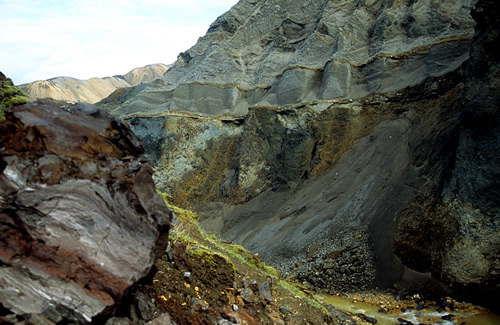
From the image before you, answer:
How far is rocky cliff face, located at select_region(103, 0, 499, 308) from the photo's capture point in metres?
12.5

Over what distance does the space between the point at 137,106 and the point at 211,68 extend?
714 cm

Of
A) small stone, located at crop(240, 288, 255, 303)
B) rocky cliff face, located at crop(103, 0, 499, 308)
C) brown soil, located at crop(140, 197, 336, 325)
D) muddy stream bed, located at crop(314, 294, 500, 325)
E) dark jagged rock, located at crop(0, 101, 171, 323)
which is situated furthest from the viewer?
rocky cliff face, located at crop(103, 0, 499, 308)

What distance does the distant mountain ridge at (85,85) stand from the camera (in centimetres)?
6263

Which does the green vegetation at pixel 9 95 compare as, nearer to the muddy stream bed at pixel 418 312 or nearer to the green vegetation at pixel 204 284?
the green vegetation at pixel 204 284

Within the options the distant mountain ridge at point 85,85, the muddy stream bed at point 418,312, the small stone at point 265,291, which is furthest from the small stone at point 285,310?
the distant mountain ridge at point 85,85

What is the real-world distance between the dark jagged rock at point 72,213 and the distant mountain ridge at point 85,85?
54.5 m

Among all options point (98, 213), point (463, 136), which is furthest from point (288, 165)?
point (98, 213)

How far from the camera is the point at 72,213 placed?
3.71 meters

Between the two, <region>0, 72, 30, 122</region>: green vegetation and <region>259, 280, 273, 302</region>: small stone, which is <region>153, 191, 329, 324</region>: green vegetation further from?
<region>0, 72, 30, 122</region>: green vegetation

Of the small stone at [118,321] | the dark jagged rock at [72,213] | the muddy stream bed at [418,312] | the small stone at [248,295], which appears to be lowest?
the muddy stream bed at [418,312]

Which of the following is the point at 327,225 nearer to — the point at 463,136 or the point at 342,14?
the point at 463,136

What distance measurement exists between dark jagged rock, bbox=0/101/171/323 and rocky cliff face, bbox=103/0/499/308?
11.6 m

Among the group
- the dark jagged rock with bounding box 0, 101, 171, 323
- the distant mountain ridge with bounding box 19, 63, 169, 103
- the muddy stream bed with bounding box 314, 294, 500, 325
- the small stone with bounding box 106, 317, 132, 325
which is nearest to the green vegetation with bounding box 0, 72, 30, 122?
the dark jagged rock with bounding box 0, 101, 171, 323

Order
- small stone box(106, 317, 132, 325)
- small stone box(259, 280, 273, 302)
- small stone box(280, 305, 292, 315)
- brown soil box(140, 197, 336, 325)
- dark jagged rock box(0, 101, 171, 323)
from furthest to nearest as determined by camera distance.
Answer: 1. small stone box(259, 280, 273, 302)
2. small stone box(280, 305, 292, 315)
3. brown soil box(140, 197, 336, 325)
4. small stone box(106, 317, 132, 325)
5. dark jagged rock box(0, 101, 171, 323)
